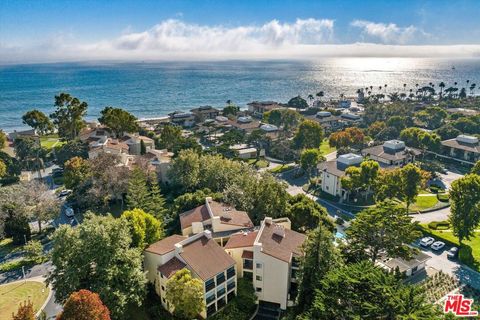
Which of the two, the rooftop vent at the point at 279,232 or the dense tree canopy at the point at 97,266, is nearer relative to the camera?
the dense tree canopy at the point at 97,266

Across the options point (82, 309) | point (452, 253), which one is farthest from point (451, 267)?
point (82, 309)

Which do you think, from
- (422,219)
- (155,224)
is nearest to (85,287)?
(155,224)

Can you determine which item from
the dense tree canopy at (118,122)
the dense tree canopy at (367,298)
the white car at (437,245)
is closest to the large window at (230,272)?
the dense tree canopy at (367,298)

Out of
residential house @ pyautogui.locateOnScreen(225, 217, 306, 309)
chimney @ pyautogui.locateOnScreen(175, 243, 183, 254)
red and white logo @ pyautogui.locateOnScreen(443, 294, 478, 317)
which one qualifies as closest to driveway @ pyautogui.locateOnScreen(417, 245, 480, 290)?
red and white logo @ pyautogui.locateOnScreen(443, 294, 478, 317)

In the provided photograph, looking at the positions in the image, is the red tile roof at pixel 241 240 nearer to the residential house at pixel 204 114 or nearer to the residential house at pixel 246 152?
the residential house at pixel 246 152

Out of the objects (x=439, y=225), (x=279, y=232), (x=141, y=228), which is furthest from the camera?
(x=439, y=225)

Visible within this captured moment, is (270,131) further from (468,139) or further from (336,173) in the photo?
(468,139)

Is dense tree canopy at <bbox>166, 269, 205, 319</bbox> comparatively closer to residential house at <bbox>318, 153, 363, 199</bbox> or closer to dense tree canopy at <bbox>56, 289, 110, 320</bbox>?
dense tree canopy at <bbox>56, 289, 110, 320</bbox>
